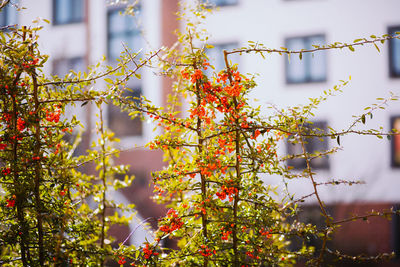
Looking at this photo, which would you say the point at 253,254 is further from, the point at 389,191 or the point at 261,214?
the point at 389,191

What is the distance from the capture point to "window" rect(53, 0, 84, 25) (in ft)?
24.3

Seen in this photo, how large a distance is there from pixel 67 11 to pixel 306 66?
15.4 ft

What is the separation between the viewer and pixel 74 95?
156 cm

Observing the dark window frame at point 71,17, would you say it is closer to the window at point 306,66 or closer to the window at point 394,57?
the window at point 306,66

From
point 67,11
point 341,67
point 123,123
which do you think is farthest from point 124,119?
point 341,67

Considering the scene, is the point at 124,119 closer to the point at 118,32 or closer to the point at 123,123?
the point at 123,123

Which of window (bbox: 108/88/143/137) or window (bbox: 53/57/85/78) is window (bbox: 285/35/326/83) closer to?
window (bbox: 108/88/143/137)

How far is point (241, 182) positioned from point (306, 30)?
16.7 ft

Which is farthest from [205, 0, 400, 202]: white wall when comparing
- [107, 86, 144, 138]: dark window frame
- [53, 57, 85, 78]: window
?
[53, 57, 85, 78]: window

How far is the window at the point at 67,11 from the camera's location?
742 centimetres

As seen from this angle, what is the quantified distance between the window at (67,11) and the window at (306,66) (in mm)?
4057

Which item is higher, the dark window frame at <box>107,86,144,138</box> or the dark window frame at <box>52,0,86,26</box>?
the dark window frame at <box>52,0,86,26</box>

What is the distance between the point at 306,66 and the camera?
20.1ft

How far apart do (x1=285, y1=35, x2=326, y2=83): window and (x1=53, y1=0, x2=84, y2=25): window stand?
4057 millimetres
